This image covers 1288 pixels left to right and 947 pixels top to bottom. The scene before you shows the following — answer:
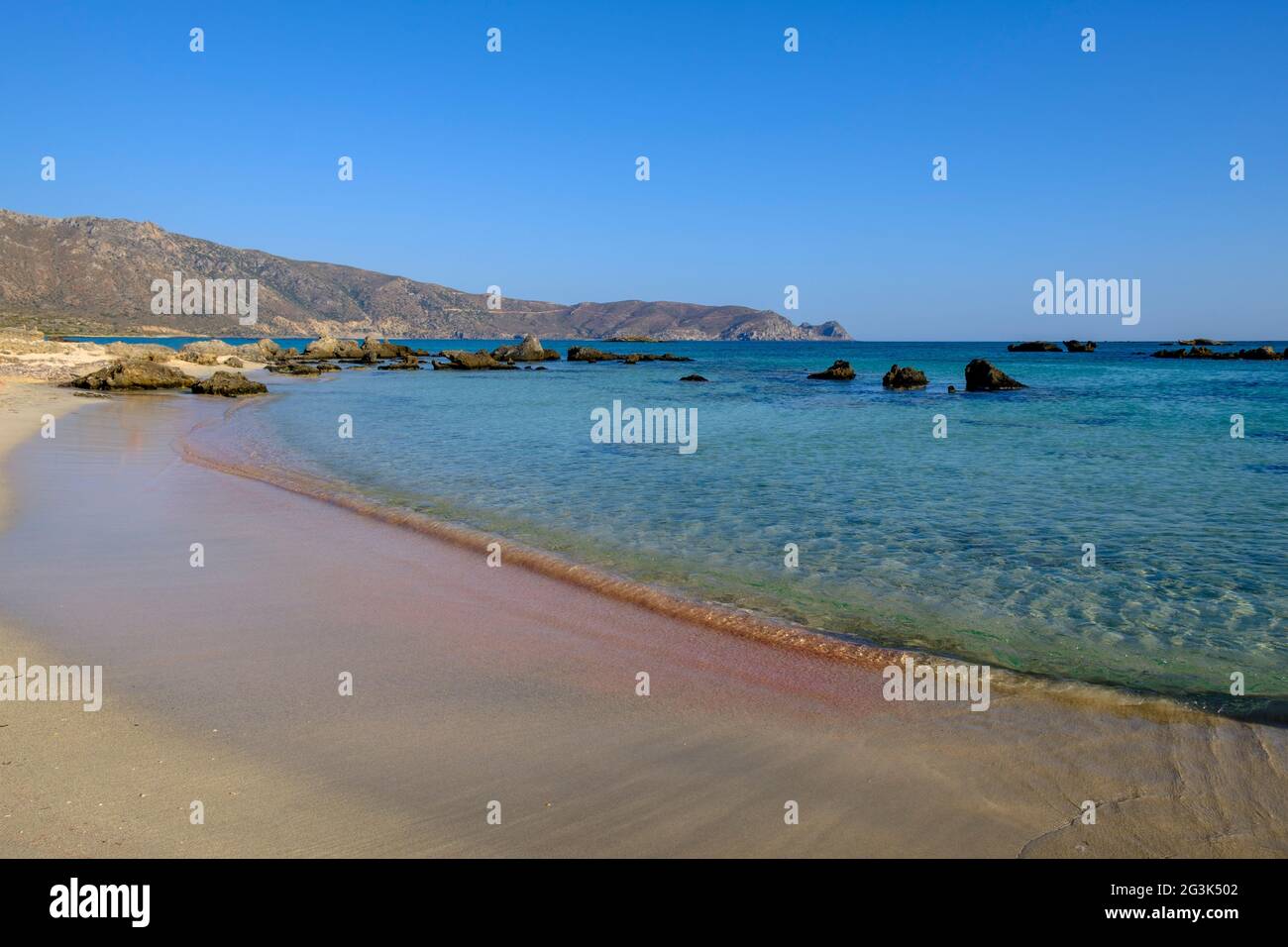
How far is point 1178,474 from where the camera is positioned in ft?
49.5

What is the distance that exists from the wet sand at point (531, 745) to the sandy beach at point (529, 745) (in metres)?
0.02

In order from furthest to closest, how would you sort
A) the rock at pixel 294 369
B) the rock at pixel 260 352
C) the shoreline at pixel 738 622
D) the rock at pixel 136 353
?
the rock at pixel 260 352, the rock at pixel 294 369, the rock at pixel 136 353, the shoreline at pixel 738 622

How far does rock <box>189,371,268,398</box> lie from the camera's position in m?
34.8

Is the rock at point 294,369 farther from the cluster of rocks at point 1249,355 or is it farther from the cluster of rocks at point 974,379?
the cluster of rocks at point 1249,355

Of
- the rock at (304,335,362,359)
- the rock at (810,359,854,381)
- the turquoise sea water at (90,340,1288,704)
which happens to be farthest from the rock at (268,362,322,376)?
the rock at (810,359,854,381)

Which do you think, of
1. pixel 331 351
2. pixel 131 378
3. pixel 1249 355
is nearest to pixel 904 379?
pixel 131 378

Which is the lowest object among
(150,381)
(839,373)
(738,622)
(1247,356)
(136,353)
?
(738,622)

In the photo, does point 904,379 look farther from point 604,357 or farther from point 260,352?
point 260,352

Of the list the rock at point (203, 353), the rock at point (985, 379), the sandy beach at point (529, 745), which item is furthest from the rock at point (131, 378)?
the rock at point (985, 379)

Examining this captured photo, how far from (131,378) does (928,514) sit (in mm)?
35527

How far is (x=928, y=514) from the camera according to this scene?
11523 millimetres

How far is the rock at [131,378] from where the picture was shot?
3344cm

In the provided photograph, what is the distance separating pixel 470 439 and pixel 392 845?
1785 centimetres
